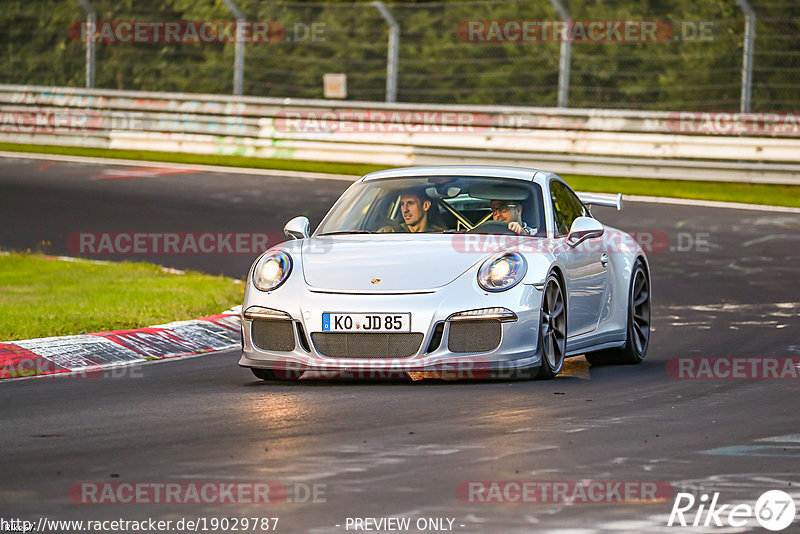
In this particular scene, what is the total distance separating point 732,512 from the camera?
5.29 meters

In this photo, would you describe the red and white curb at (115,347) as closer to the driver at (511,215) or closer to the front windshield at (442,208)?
the front windshield at (442,208)

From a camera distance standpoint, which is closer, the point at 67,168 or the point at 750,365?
the point at 750,365

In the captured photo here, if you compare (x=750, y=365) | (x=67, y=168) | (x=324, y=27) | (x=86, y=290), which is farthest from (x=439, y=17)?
(x=750, y=365)

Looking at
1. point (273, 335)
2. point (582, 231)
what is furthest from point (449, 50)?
point (273, 335)

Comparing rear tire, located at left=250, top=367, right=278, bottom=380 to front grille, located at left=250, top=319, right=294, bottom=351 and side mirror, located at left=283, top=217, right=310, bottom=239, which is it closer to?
front grille, located at left=250, top=319, right=294, bottom=351

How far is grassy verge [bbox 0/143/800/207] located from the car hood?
475 inches

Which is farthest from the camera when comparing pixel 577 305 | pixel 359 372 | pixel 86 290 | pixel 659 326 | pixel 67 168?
pixel 67 168

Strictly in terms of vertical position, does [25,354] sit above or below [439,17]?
below

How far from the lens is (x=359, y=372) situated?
8320mm

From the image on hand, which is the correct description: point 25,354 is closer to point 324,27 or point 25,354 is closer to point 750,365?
point 750,365

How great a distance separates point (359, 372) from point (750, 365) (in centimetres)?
259

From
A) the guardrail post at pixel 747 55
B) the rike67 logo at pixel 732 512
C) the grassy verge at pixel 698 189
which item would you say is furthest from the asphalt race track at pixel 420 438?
the guardrail post at pixel 747 55

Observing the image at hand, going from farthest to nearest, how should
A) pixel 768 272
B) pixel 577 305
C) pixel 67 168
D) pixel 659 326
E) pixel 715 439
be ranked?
1. pixel 67 168
2. pixel 768 272
3. pixel 659 326
4. pixel 577 305
5. pixel 715 439

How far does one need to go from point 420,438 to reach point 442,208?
301cm
